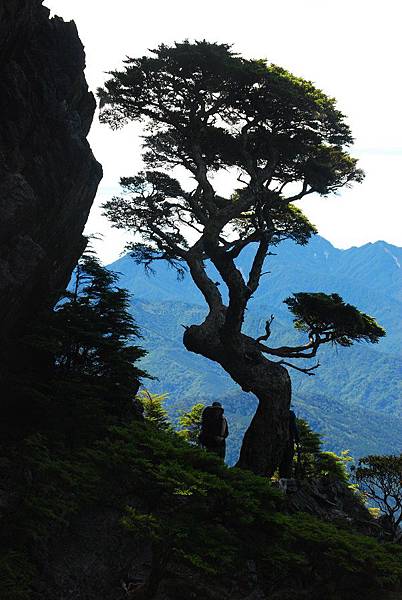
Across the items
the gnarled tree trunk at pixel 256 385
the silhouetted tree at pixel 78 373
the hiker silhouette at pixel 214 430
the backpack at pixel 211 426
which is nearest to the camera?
the silhouetted tree at pixel 78 373

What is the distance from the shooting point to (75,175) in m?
19.2

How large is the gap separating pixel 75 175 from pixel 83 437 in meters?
10.2

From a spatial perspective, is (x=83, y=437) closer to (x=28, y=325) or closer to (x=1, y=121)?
(x=28, y=325)

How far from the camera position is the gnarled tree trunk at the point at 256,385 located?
18266 millimetres

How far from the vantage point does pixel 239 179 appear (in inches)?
878

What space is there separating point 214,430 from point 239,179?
1133cm

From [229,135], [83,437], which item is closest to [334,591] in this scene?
[83,437]

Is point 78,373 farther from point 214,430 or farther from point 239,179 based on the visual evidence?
point 239,179

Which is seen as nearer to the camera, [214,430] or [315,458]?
[214,430]

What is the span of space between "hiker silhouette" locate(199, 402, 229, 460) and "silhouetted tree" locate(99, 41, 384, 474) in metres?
2.40

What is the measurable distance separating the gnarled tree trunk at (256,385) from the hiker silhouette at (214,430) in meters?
2.26

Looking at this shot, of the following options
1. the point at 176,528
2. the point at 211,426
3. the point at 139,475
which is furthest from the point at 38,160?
the point at 176,528

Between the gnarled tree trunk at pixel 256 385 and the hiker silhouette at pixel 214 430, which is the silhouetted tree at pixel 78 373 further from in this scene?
the gnarled tree trunk at pixel 256 385

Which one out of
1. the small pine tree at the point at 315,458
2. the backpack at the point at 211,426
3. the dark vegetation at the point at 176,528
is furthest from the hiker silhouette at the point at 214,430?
the small pine tree at the point at 315,458
